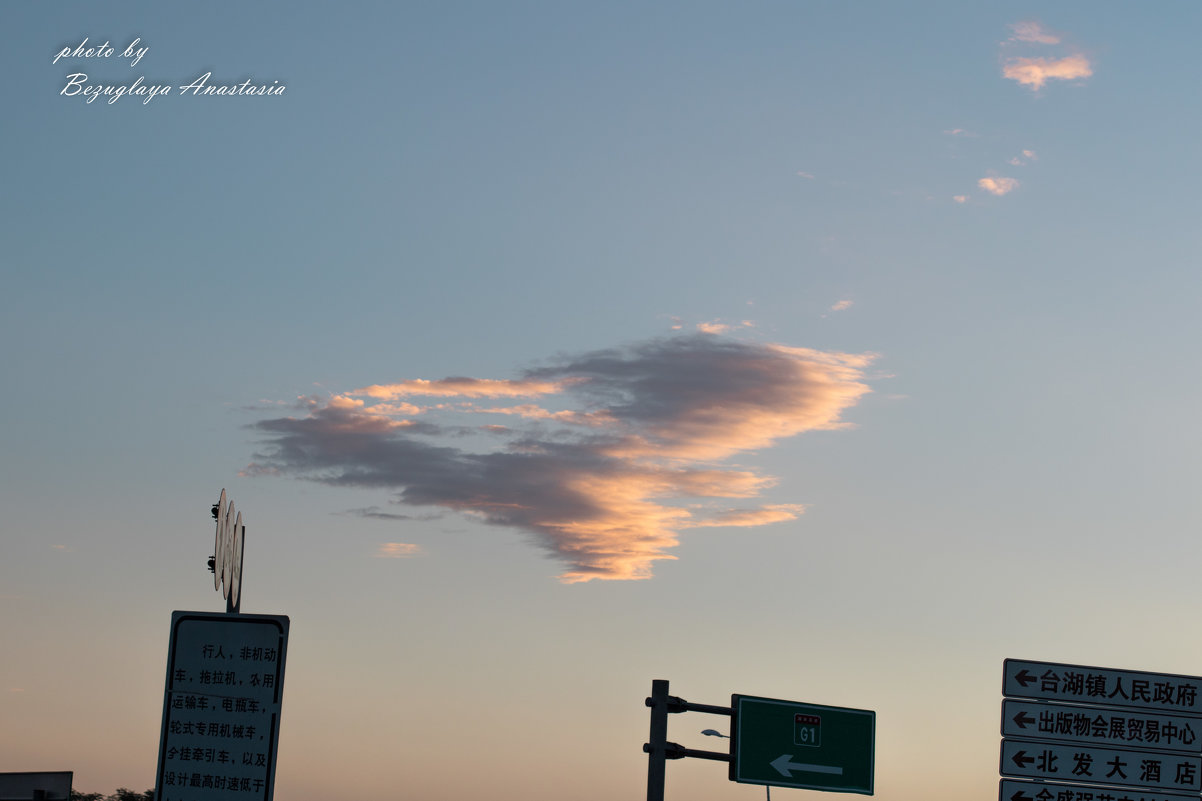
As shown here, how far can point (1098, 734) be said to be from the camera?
18406mm

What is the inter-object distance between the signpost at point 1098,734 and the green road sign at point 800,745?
218cm

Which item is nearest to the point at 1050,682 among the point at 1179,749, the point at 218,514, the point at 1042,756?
the point at 1042,756

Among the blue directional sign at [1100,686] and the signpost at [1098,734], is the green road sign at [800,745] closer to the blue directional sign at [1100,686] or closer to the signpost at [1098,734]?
the signpost at [1098,734]

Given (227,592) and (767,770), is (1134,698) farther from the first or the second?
(227,592)

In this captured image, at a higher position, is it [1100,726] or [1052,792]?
[1100,726]

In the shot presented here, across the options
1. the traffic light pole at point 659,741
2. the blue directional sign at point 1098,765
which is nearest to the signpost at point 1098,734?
the blue directional sign at point 1098,765

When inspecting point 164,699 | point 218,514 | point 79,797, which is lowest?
point 79,797

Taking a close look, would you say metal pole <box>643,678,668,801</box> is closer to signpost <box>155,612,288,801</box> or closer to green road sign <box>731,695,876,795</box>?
green road sign <box>731,695,876,795</box>

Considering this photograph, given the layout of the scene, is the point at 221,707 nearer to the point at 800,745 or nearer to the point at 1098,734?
the point at 800,745

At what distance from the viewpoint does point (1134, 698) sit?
18594 mm

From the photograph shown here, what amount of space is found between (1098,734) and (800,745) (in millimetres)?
4534

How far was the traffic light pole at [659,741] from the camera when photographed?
17266 millimetres

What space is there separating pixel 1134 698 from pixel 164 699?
15.4 metres

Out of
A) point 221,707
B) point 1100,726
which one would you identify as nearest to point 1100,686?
point 1100,726
